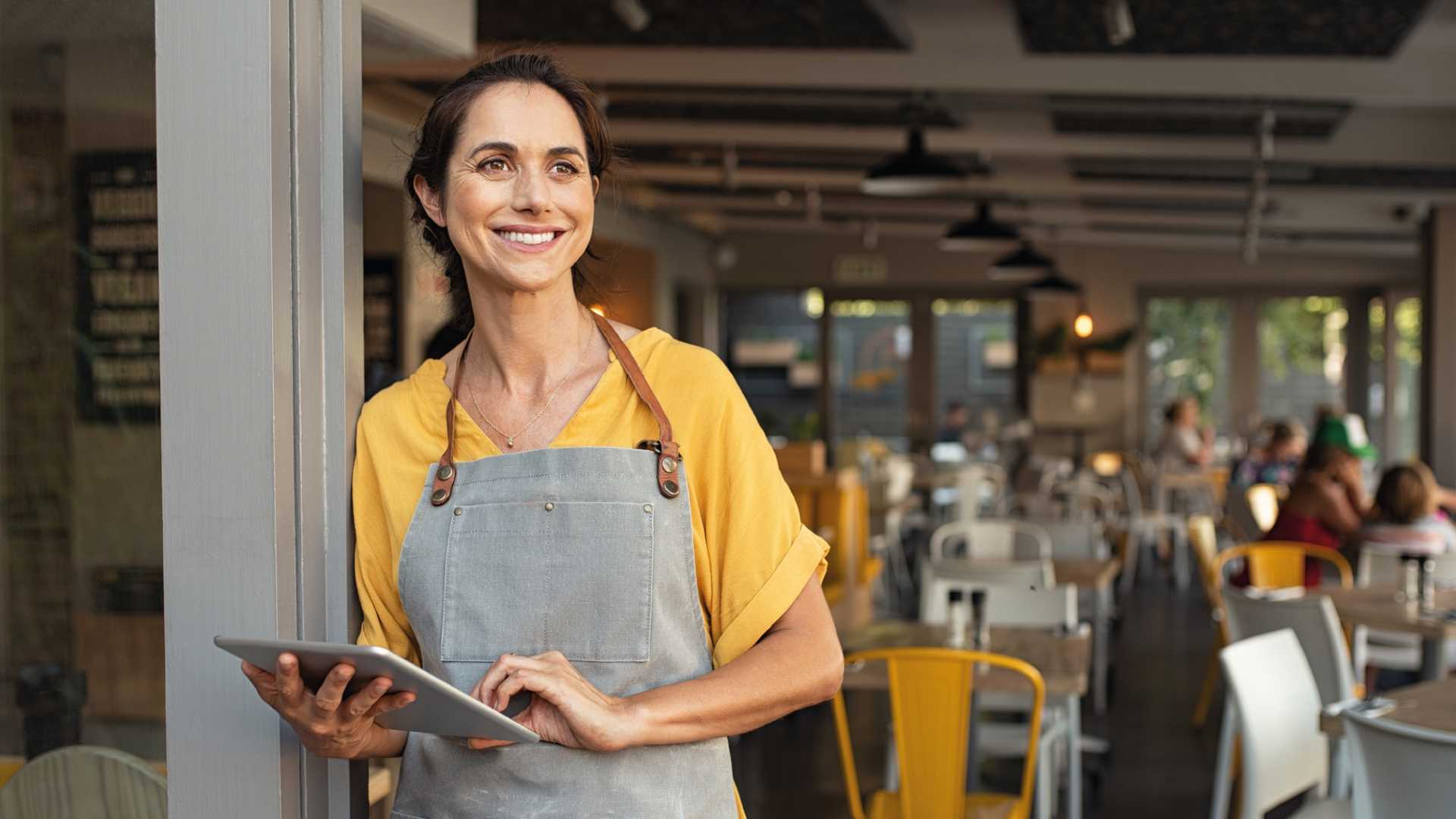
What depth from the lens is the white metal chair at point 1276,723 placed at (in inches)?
134

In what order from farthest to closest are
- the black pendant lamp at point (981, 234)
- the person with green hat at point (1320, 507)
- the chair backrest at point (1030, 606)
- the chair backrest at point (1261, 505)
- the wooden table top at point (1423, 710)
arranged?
the chair backrest at point (1261, 505)
the black pendant lamp at point (981, 234)
the person with green hat at point (1320, 507)
the chair backrest at point (1030, 606)
the wooden table top at point (1423, 710)

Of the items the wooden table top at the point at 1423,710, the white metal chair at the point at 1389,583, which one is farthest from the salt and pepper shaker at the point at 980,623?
the white metal chair at the point at 1389,583

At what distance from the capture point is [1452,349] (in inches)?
430

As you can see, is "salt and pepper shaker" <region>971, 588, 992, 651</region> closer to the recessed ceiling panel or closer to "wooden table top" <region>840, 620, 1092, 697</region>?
"wooden table top" <region>840, 620, 1092, 697</region>

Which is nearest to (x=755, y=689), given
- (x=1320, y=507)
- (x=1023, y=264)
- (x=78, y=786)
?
(x=78, y=786)

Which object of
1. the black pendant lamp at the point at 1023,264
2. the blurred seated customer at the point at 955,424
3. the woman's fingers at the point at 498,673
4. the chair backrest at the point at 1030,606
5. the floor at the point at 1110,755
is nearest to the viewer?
the woman's fingers at the point at 498,673

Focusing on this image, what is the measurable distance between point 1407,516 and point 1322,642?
2176 millimetres

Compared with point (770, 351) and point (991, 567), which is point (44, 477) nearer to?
point (991, 567)

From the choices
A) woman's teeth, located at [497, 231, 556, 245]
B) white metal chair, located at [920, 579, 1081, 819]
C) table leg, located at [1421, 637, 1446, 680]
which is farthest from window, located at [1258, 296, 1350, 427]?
woman's teeth, located at [497, 231, 556, 245]

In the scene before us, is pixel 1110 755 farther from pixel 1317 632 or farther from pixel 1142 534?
pixel 1142 534

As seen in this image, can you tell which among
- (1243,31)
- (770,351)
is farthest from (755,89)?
(770,351)

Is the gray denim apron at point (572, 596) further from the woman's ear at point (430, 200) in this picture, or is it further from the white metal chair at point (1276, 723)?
the white metal chair at point (1276, 723)

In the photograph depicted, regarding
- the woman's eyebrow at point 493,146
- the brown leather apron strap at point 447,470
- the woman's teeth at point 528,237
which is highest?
the woman's eyebrow at point 493,146

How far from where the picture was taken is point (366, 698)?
4.59ft
